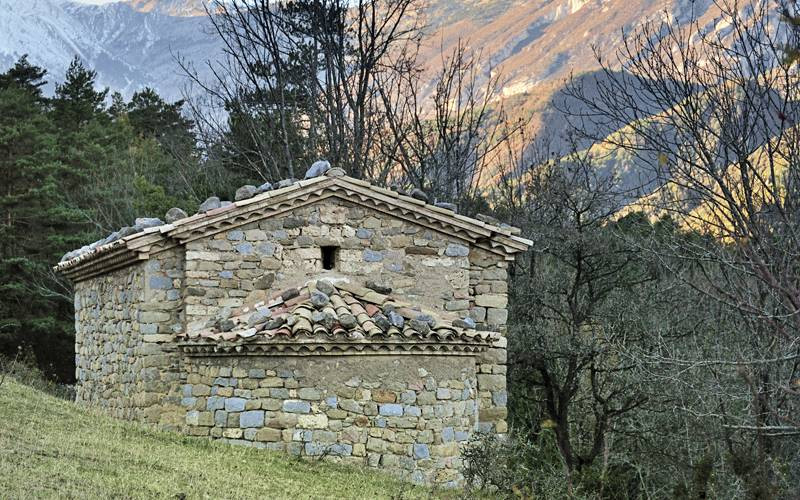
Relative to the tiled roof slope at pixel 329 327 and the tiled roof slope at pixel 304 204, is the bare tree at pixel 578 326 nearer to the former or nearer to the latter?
the tiled roof slope at pixel 304 204

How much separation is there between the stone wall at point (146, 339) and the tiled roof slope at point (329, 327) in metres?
0.71

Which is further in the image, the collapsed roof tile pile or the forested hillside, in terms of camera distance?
the collapsed roof tile pile

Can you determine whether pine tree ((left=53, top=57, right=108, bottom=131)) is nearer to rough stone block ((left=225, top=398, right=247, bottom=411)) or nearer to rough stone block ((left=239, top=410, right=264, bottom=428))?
rough stone block ((left=225, top=398, right=247, bottom=411))

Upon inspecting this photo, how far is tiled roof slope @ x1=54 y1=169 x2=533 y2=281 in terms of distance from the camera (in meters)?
13.9

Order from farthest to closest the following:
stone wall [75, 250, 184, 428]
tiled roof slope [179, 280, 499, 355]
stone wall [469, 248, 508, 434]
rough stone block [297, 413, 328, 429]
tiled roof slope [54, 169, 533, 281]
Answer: stone wall [469, 248, 508, 434], stone wall [75, 250, 184, 428], tiled roof slope [54, 169, 533, 281], rough stone block [297, 413, 328, 429], tiled roof slope [179, 280, 499, 355]

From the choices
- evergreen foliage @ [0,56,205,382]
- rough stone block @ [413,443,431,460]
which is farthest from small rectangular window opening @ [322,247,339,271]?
evergreen foliage @ [0,56,205,382]

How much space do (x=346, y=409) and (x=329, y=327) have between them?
1.06m

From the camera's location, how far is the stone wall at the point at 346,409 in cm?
1283

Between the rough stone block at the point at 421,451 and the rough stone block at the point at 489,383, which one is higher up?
the rough stone block at the point at 489,383

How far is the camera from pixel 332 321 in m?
12.8

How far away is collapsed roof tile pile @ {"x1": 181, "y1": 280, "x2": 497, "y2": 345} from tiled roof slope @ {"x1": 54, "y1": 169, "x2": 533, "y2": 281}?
3.78ft

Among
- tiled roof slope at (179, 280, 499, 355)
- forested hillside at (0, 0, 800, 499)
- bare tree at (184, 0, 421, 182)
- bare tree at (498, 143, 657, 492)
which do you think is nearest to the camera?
forested hillside at (0, 0, 800, 499)

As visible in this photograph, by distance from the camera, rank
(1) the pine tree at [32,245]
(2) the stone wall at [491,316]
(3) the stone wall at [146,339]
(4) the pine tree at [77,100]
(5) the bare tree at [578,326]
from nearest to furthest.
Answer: (3) the stone wall at [146,339] < (2) the stone wall at [491,316] < (5) the bare tree at [578,326] < (1) the pine tree at [32,245] < (4) the pine tree at [77,100]

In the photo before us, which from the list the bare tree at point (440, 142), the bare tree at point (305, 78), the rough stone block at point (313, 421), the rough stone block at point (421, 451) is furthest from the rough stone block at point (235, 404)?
the bare tree at point (440, 142)
